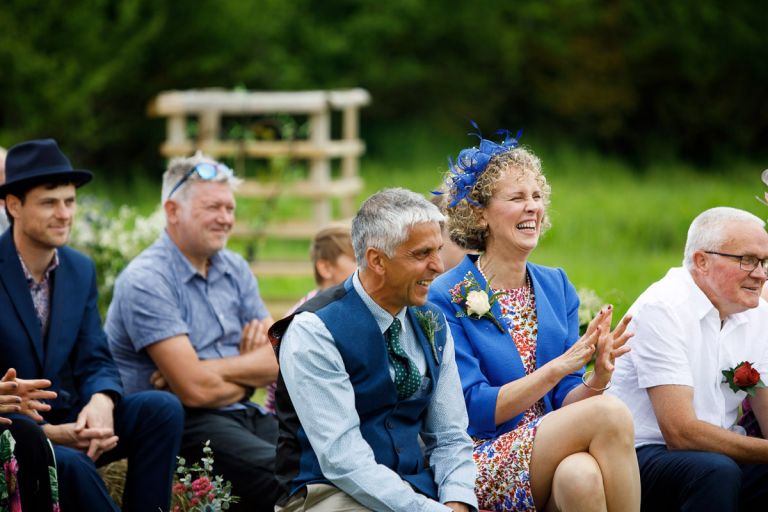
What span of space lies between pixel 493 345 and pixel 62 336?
5.73 feet

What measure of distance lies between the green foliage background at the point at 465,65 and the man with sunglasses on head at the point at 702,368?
40.9ft

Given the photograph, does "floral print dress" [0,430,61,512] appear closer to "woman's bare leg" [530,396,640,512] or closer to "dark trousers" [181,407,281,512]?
"dark trousers" [181,407,281,512]

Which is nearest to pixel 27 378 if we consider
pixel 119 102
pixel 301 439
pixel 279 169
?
pixel 301 439

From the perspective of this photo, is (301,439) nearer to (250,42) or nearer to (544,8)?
(250,42)

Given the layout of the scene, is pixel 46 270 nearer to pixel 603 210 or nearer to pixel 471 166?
pixel 471 166

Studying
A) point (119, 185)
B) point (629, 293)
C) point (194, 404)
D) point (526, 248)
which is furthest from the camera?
point (119, 185)

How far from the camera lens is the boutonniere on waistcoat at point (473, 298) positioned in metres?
4.21

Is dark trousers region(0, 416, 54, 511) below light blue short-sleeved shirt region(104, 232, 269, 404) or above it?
below

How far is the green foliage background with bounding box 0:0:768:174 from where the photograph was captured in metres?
17.0

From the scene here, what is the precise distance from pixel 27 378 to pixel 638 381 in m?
2.39

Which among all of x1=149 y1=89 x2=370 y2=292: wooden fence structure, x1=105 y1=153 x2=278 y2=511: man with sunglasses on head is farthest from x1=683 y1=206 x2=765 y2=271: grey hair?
x1=149 y1=89 x2=370 y2=292: wooden fence structure

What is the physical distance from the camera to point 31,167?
4.61m

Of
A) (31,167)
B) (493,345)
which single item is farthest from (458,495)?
(31,167)

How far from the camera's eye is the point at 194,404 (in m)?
4.90
